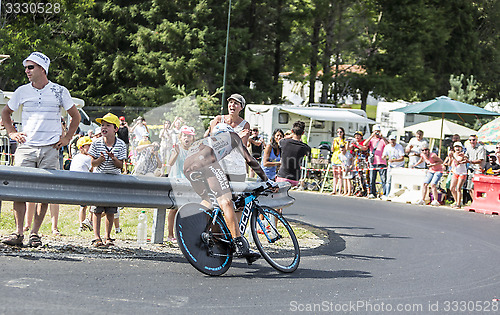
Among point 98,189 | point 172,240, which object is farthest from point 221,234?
point 172,240

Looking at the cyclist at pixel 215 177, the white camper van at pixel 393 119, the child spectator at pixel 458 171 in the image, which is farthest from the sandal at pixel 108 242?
the white camper van at pixel 393 119

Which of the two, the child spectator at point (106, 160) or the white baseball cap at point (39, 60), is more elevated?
the white baseball cap at point (39, 60)

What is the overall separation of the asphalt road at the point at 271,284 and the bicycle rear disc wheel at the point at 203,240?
0.48ft

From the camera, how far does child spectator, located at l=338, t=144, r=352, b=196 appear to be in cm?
2161

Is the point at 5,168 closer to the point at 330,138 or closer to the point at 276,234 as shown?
the point at 276,234

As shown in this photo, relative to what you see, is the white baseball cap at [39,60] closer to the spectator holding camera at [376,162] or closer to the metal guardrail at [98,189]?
the metal guardrail at [98,189]

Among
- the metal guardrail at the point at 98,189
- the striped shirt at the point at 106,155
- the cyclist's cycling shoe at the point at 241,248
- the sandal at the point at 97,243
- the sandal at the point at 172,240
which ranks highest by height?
the striped shirt at the point at 106,155

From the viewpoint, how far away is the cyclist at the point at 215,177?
7680 millimetres

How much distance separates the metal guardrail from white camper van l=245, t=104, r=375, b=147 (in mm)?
23575

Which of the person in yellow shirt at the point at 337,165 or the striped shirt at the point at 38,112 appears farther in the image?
the person in yellow shirt at the point at 337,165

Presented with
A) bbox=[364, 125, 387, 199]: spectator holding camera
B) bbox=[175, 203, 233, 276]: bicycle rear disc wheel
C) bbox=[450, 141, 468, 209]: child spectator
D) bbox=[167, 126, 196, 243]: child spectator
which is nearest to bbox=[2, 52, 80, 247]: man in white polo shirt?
bbox=[175, 203, 233, 276]: bicycle rear disc wheel

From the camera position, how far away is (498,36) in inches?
2377

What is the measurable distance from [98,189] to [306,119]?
85.8 feet

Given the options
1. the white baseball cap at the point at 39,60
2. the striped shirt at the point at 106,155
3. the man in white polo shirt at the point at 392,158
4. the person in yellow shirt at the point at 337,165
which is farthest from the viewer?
→ the person in yellow shirt at the point at 337,165
